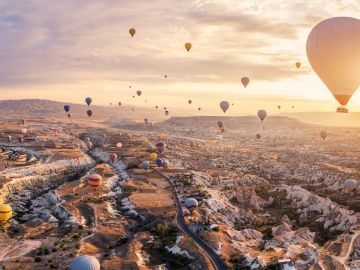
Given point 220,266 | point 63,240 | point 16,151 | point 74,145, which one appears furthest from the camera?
point 74,145

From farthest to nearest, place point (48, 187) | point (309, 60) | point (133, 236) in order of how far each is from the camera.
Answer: point (48, 187)
point (309, 60)
point (133, 236)

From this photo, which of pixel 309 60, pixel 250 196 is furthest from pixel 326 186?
pixel 309 60

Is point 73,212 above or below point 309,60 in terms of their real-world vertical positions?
below

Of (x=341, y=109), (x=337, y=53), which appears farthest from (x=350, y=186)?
(x=337, y=53)

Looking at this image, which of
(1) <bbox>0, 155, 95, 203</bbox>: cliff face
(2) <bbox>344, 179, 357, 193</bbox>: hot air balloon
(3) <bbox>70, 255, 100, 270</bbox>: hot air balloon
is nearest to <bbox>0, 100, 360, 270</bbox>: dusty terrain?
(1) <bbox>0, 155, 95, 203</bbox>: cliff face

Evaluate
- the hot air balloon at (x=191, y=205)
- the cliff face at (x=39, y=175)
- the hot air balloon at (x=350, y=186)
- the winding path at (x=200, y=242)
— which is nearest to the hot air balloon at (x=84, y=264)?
the winding path at (x=200, y=242)

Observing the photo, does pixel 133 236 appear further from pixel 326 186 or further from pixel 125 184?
pixel 326 186

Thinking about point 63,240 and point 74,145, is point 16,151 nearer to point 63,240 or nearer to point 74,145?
point 74,145

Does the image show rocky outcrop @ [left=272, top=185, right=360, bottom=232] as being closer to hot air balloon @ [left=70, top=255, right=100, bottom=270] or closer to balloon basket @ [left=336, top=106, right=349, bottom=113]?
balloon basket @ [left=336, top=106, right=349, bottom=113]

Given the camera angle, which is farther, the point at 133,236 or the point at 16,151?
the point at 16,151
